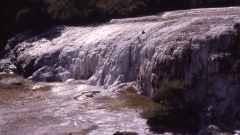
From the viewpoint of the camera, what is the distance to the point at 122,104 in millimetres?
19531

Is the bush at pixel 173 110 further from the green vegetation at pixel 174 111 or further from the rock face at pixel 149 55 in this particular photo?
the rock face at pixel 149 55

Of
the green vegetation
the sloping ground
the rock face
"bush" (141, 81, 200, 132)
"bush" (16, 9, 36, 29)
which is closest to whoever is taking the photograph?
the green vegetation

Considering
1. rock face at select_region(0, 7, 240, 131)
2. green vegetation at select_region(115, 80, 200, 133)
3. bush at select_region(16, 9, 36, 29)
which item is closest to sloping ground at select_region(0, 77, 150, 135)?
green vegetation at select_region(115, 80, 200, 133)

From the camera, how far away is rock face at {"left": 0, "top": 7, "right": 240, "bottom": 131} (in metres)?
17.2

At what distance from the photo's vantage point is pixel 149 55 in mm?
20938

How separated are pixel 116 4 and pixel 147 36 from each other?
36.9 feet

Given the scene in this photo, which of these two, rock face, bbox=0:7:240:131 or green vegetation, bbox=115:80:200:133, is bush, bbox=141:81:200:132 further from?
rock face, bbox=0:7:240:131

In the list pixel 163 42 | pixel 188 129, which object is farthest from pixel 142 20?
pixel 188 129

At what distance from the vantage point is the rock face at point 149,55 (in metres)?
17.2

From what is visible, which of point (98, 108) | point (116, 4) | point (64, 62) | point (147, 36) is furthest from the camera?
point (116, 4)

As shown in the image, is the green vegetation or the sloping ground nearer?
the green vegetation

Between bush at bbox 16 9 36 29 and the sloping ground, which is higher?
bush at bbox 16 9 36 29

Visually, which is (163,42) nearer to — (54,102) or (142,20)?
(54,102)

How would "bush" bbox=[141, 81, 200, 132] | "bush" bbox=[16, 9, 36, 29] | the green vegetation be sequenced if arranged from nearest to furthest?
the green vegetation → "bush" bbox=[141, 81, 200, 132] → "bush" bbox=[16, 9, 36, 29]
